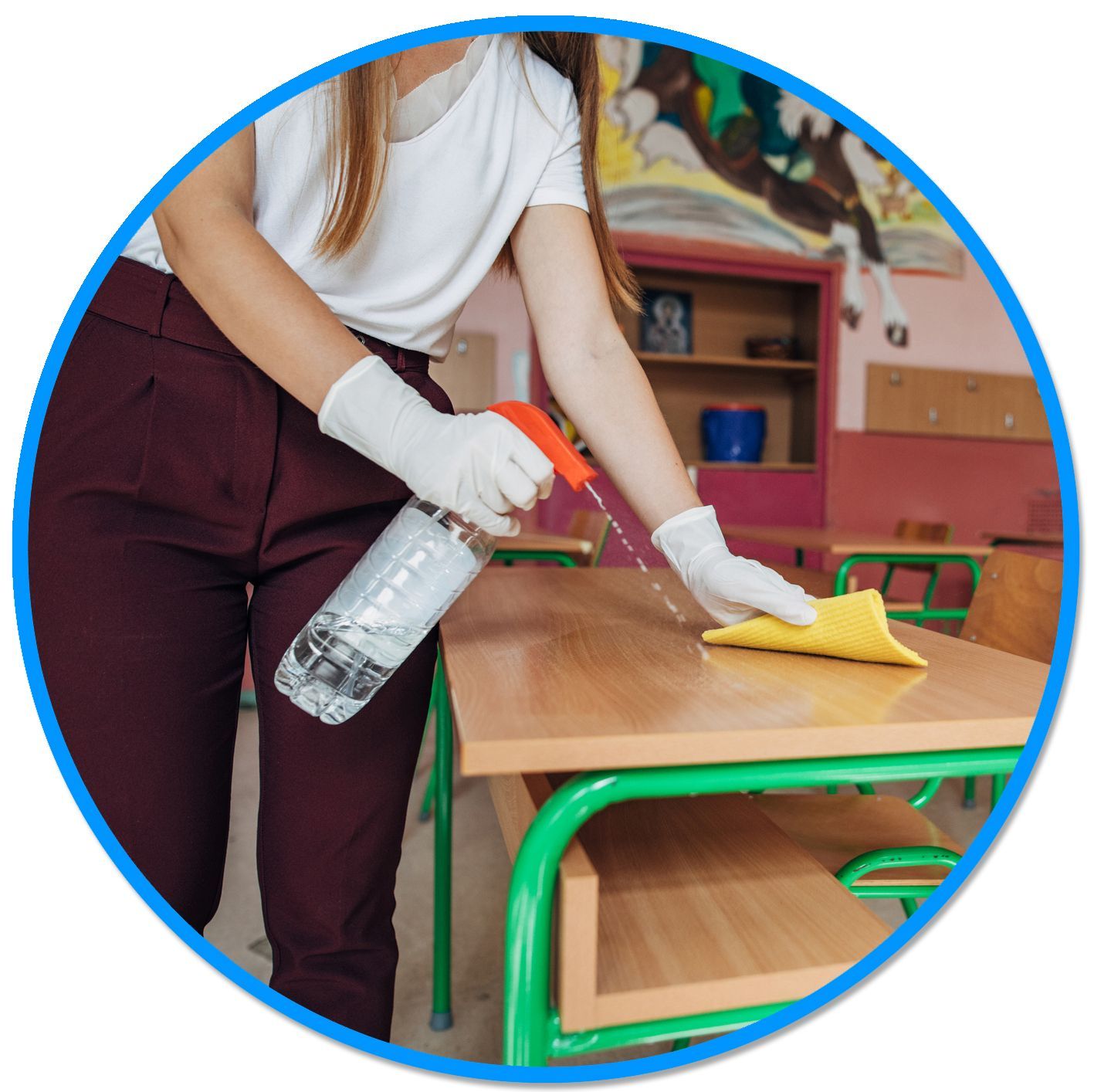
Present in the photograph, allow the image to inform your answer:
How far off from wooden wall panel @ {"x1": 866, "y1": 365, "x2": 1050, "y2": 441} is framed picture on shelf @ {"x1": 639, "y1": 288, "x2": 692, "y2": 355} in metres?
1.08

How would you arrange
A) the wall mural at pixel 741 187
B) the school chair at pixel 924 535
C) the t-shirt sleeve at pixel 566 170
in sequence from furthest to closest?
the wall mural at pixel 741 187
the school chair at pixel 924 535
the t-shirt sleeve at pixel 566 170

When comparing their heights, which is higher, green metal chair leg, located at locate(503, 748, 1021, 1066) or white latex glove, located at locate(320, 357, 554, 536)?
white latex glove, located at locate(320, 357, 554, 536)

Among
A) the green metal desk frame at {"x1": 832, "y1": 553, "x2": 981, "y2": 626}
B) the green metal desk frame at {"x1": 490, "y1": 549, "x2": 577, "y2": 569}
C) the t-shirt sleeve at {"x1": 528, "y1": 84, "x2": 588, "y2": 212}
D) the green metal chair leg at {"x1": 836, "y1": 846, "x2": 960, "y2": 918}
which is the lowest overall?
the green metal chair leg at {"x1": 836, "y1": 846, "x2": 960, "y2": 918}

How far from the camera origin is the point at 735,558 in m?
0.76

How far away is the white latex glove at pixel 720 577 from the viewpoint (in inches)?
27.3

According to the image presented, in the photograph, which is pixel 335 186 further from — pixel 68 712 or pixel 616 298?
pixel 68 712

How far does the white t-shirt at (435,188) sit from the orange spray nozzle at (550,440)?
→ 0.24 metres

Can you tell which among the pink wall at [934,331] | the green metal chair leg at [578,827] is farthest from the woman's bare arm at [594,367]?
the pink wall at [934,331]

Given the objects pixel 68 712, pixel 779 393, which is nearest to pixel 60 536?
pixel 68 712

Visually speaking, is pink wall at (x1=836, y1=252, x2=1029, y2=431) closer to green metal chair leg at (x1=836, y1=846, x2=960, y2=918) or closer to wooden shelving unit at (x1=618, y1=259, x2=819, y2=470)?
wooden shelving unit at (x1=618, y1=259, x2=819, y2=470)

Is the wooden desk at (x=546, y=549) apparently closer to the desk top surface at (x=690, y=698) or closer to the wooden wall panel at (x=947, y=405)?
the wooden wall panel at (x=947, y=405)

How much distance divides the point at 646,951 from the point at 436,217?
0.69 metres

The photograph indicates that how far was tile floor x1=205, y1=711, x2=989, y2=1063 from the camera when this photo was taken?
3.76 ft

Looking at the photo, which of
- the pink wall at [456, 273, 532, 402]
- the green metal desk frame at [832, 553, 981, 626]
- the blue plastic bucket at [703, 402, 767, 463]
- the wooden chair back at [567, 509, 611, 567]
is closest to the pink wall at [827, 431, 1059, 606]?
the green metal desk frame at [832, 553, 981, 626]
